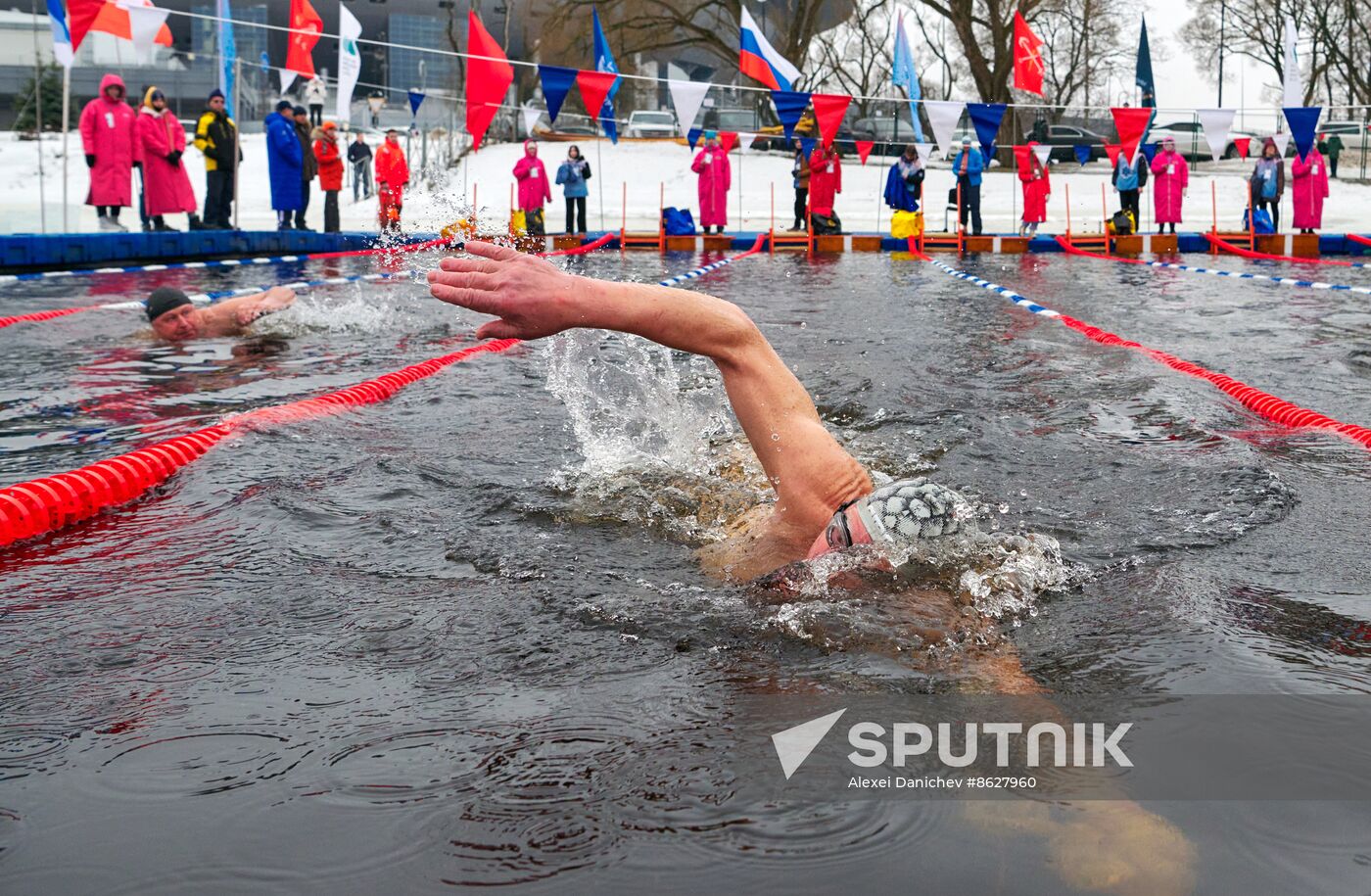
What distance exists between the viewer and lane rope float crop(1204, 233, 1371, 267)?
1766cm

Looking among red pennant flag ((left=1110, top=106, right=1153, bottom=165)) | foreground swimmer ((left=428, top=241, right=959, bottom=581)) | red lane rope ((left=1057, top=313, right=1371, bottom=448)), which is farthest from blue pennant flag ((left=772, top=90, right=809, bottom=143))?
foreground swimmer ((left=428, top=241, right=959, bottom=581))

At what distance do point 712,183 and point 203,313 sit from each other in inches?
587

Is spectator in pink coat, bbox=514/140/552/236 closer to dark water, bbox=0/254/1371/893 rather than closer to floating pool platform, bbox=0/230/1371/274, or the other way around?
floating pool platform, bbox=0/230/1371/274

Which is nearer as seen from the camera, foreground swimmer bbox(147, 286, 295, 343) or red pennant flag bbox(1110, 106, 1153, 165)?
foreground swimmer bbox(147, 286, 295, 343)

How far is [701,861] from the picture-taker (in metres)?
1.98

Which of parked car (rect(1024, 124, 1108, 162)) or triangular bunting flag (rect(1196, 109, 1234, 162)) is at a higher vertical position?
parked car (rect(1024, 124, 1108, 162))

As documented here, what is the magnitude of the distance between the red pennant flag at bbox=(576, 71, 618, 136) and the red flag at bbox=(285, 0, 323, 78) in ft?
13.0

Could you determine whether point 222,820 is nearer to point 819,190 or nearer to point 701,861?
point 701,861

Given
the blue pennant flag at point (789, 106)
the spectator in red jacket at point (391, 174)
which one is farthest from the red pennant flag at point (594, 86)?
the spectator in red jacket at point (391, 174)

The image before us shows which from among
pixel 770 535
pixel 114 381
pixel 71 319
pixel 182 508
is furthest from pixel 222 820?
pixel 71 319

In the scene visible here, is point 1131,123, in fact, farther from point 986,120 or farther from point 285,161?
point 285,161

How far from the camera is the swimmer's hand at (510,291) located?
2.72 m

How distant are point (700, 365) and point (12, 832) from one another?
610 centimetres

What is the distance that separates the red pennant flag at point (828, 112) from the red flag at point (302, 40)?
786 centimetres
